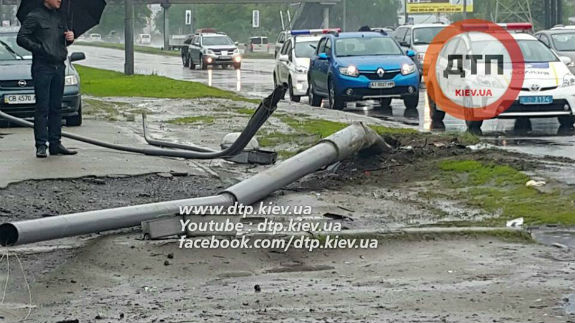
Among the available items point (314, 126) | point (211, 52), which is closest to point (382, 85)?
point (314, 126)

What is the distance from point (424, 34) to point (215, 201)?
30179 millimetres

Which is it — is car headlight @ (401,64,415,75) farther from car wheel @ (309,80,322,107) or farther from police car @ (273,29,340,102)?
police car @ (273,29,340,102)

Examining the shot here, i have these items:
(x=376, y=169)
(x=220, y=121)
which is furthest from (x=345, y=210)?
(x=220, y=121)

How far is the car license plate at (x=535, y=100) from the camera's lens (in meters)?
18.7

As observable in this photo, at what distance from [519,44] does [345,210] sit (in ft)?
38.6

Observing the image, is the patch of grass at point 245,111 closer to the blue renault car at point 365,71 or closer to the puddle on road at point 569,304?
the blue renault car at point 365,71

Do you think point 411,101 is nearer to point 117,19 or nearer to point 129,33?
point 129,33

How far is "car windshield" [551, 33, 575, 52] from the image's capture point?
33566 millimetres

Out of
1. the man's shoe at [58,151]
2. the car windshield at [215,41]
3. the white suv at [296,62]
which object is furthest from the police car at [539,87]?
the car windshield at [215,41]

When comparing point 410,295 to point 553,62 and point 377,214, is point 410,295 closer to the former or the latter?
point 377,214

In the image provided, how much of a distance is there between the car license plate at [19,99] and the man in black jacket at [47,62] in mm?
5040

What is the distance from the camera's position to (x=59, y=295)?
692 centimetres

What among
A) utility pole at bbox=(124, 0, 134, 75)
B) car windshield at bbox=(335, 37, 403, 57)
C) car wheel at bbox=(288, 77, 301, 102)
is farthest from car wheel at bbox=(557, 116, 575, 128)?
utility pole at bbox=(124, 0, 134, 75)

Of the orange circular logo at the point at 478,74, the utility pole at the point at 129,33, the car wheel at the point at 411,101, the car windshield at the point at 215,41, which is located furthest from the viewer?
the car windshield at the point at 215,41
